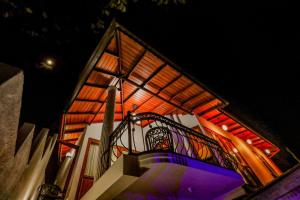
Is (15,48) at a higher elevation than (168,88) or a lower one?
lower

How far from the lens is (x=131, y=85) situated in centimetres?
876

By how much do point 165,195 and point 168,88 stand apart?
5473 millimetres

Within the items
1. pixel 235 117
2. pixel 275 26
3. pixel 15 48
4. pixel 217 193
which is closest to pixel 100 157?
pixel 15 48

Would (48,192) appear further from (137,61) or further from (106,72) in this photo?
(137,61)

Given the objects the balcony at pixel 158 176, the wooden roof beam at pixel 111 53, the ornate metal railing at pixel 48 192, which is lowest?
the balcony at pixel 158 176

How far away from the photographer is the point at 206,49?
9.26 meters

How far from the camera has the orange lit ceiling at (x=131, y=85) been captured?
6.54 metres

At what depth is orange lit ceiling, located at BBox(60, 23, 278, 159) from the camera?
258 inches

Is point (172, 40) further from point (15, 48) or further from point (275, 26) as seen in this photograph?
point (15, 48)

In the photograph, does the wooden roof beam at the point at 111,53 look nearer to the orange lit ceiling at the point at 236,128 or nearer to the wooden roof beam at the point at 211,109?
the wooden roof beam at the point at 211,109

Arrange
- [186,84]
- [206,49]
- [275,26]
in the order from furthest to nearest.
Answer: [206,49], [186,84], [275,26]

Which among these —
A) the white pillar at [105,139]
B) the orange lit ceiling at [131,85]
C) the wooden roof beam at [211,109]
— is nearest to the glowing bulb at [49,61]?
the orange lit ceiling at [131,85]

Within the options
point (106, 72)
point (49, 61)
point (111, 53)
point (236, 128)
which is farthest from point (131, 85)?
point (236, 128)

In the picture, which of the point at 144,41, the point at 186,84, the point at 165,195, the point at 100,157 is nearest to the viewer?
the point at 165,195
